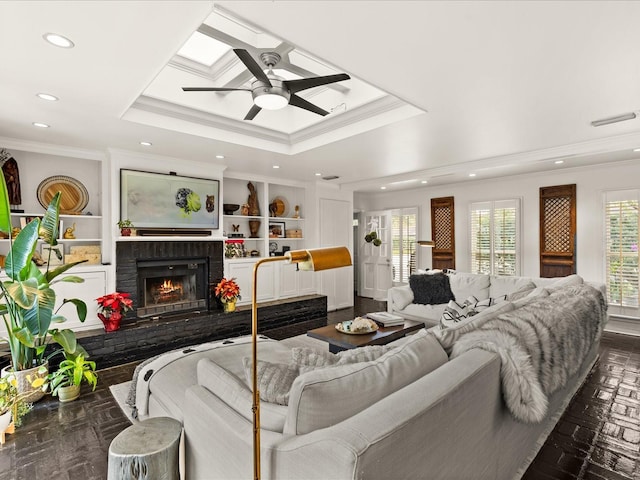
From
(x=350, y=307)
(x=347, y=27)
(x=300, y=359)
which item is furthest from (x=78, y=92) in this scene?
(x=350, y=307)

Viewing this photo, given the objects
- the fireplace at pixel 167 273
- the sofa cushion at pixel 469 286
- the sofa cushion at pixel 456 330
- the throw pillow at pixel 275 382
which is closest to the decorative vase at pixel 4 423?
the fireplace at pixel 167 273

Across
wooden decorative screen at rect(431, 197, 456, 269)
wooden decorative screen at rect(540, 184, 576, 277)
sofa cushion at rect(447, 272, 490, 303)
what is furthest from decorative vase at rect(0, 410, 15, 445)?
wooden decorative screen at rect(540, 184, 576, 277)

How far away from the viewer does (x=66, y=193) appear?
4.27 meters

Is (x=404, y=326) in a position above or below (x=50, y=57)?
below

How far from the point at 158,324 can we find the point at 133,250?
978mm

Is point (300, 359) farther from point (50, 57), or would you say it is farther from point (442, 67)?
point (50, 57)

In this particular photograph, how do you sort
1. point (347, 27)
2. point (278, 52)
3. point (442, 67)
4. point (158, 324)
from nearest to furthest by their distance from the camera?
point (347, 27) < point (442, 67) < point (278, 52) < point (158, 324)

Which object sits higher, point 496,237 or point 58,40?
point 58,40

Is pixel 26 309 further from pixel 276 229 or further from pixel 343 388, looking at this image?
pixel 276 229

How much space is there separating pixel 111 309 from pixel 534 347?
4045 mm

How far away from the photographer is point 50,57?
6.79ft

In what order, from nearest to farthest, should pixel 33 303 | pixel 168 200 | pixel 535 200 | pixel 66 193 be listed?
pixel 33 303
pixel 66 193
pixel 168 200
pixel 535 200

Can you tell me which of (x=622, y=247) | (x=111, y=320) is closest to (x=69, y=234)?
(x=111, y=320)

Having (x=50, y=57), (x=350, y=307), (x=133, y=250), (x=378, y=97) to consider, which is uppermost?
(x=378, y=97)
